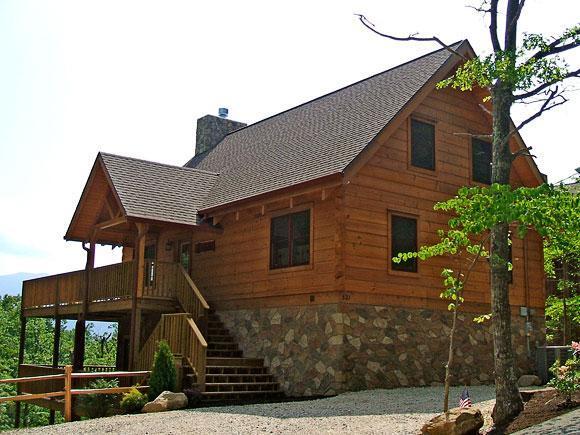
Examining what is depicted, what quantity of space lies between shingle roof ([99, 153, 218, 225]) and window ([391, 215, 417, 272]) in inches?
213

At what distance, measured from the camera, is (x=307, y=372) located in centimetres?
1585

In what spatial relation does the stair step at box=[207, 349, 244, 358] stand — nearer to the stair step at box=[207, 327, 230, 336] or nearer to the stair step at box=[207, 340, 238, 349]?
the stair step at box=[207, 340, 238, 349]

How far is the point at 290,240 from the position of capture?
17250 mm

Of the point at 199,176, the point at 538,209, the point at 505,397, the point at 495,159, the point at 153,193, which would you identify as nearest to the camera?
the point at 538,209

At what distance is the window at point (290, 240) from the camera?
16859mm

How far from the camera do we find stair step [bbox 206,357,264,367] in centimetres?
1683

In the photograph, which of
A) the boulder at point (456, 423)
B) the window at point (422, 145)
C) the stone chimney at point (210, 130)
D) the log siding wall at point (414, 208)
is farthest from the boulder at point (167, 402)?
the stone chimney at point (210, 130)

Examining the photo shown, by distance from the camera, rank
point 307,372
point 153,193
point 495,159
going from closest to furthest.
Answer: point 495,159 → point 307,372 → point 153,193

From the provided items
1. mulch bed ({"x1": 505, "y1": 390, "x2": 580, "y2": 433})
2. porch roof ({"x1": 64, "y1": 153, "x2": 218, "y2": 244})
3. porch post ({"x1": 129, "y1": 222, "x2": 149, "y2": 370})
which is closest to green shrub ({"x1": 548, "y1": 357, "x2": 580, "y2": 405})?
mulch bed ({"x1": 505, "y1": 390, "x2": 580, "y2": 433})

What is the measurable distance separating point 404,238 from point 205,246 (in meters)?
6.04

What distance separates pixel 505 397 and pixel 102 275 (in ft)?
42.4

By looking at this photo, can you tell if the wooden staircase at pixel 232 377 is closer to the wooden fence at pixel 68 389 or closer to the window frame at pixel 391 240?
the wooden fence at pixel 68 389

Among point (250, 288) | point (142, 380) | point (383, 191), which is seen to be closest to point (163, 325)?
point (142, 380)

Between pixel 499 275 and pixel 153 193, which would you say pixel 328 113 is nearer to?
pixel 153 193
